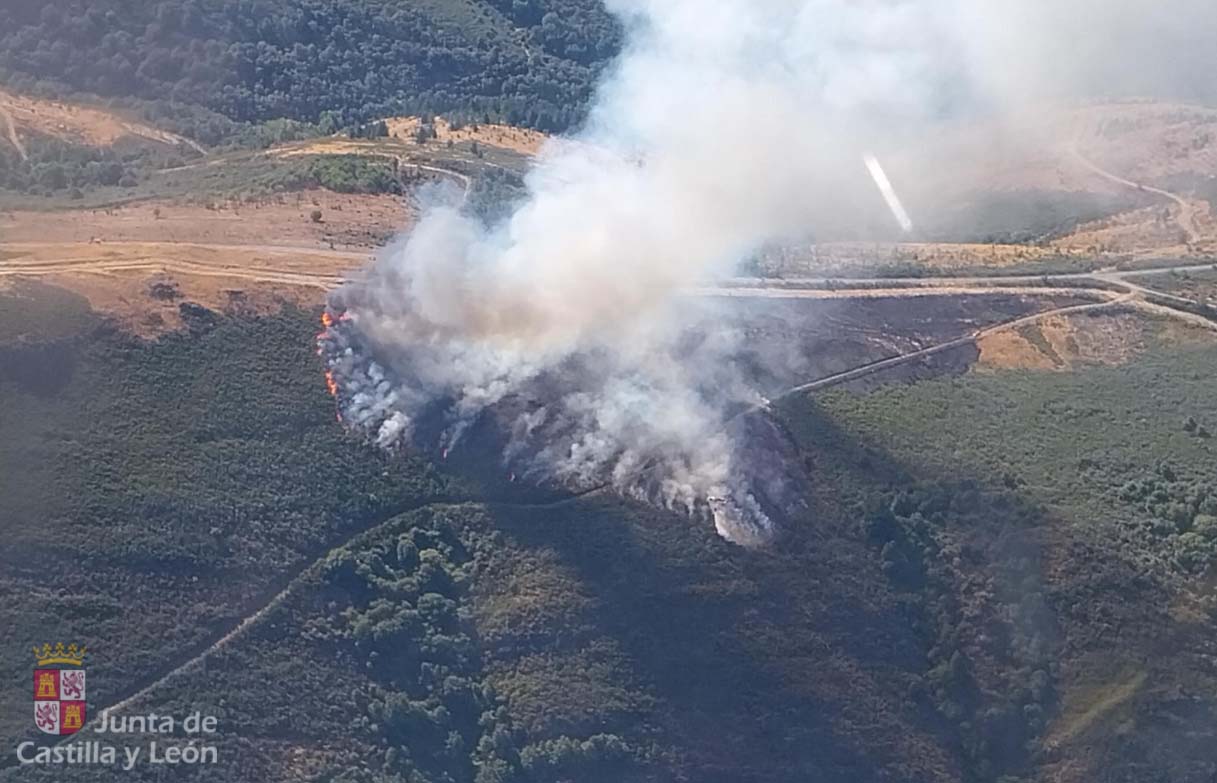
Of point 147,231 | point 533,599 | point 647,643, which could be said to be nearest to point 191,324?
point 147,231

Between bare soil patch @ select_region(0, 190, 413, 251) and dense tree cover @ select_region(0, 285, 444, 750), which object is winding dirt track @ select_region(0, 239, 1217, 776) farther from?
bare soil patch @ select_region(0, 190, 413, 251)

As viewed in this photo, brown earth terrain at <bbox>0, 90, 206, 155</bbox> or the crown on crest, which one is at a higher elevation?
brown earth terrain at <bbox>0, 90, 206, 155</bbox>

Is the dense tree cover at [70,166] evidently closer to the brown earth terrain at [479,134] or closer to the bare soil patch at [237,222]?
the bare soil patch at [237,222]

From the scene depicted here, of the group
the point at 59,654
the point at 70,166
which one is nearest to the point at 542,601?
the point at 59,654

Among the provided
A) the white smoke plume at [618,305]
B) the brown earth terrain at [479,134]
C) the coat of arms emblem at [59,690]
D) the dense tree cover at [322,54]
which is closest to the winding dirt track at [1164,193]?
the white smoke plume at [618,305]

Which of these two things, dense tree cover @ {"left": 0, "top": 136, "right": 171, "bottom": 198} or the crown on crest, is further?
dense tree cover @ {"left": 0, "top": 136, "right": 171, "bottom": 198}

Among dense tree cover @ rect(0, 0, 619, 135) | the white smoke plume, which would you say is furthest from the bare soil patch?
dense tree cover @ rect(0, 0, 619, 135)
